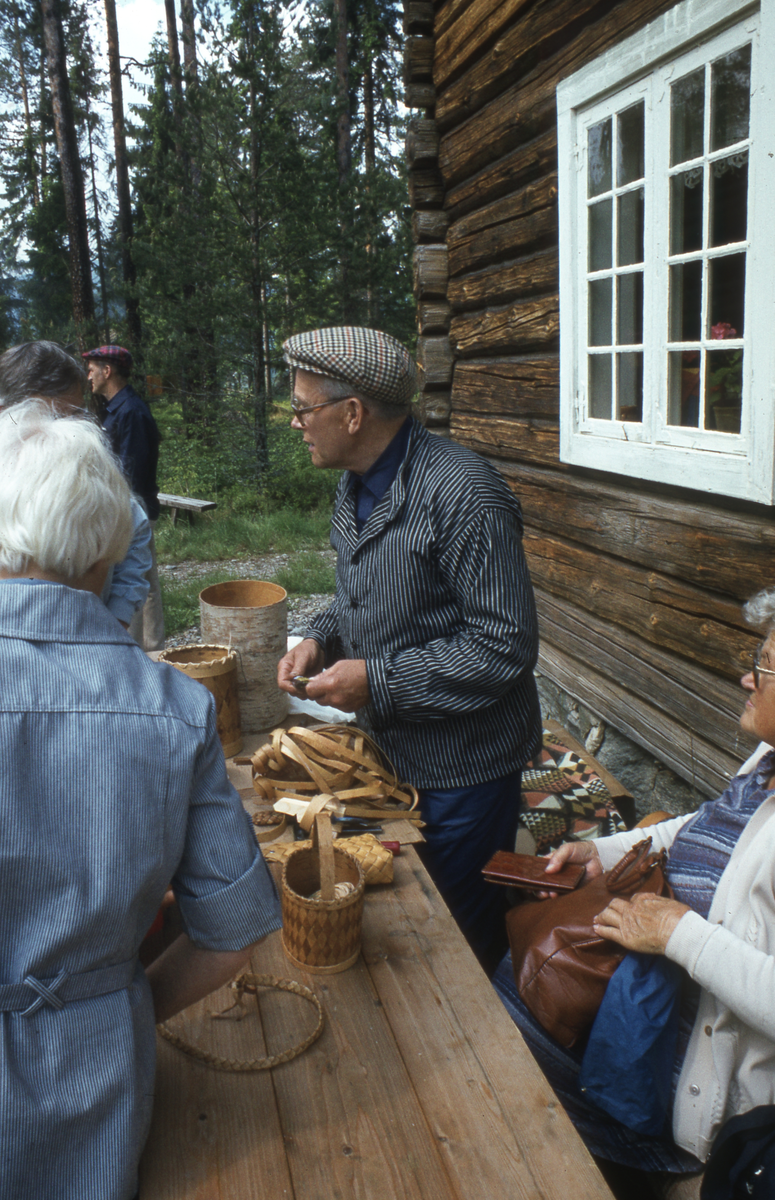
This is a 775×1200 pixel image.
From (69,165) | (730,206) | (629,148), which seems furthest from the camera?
(69,165)

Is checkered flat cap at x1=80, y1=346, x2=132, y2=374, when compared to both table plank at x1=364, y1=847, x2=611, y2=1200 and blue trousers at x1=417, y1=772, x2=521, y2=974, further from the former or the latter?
table plank at x1=364, y1=847, x2=611, y2=1200

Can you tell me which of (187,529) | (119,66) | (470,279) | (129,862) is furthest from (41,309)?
(129,862)

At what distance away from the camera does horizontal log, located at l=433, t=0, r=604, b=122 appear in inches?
141

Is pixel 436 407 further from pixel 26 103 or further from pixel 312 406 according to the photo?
pixel 26 103

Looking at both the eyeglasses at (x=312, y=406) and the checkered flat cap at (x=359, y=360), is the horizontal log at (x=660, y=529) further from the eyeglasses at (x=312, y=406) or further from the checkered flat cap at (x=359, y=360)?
the eyeglasses at (x=312, y=406)

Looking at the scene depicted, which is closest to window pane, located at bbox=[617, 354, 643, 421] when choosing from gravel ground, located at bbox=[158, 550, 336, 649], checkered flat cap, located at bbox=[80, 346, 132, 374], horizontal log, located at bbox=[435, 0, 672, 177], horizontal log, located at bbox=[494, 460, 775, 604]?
horizontal log, located at bbox=[494, 460, 775, 604]

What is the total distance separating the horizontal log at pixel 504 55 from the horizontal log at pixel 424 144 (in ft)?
0.41

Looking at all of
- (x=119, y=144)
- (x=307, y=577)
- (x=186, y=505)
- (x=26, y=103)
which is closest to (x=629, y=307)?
(x=307, y=577)

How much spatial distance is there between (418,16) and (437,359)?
1.97m

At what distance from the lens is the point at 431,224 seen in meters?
5.08

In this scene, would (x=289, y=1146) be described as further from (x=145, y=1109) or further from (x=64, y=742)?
(x=64, y=742)

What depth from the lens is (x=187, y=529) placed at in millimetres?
10836

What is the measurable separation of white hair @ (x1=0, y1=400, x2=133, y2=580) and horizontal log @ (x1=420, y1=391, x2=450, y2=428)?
14.0ft

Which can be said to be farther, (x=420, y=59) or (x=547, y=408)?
(x=420, y=59)
